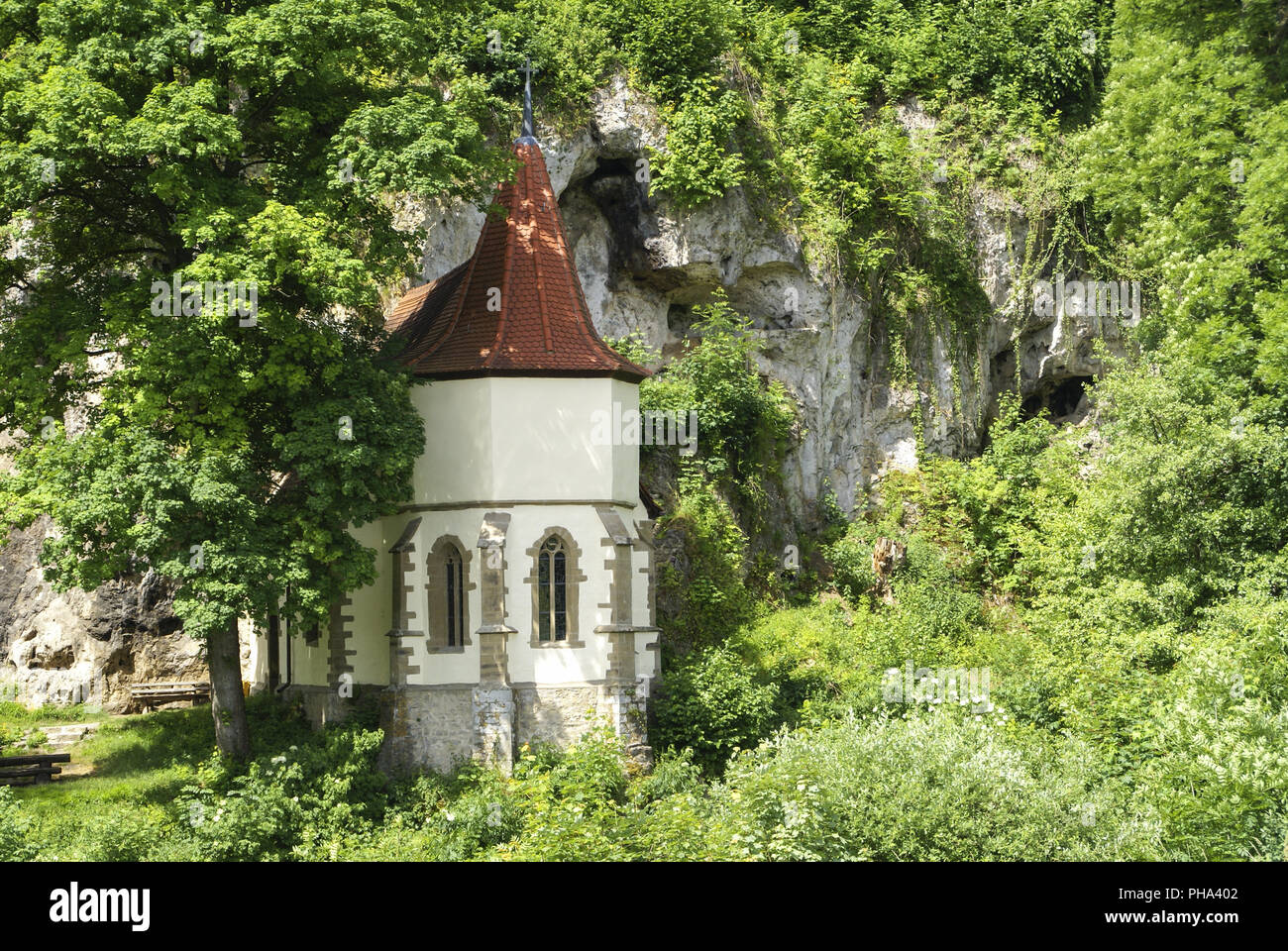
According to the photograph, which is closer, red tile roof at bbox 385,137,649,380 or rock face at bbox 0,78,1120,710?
red tile roof at bbox 385,137,649,380

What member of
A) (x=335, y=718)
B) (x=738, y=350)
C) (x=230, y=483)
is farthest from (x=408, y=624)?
(x=738, y=350)

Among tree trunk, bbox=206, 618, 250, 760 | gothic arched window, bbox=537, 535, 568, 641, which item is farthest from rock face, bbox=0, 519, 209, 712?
gothic arched window, bbox=537, 535, 568, 641

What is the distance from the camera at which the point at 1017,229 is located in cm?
3622

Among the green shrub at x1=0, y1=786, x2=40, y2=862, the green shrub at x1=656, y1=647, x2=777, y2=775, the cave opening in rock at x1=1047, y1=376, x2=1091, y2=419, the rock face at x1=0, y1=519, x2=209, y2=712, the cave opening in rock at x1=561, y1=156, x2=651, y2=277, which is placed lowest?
the green shrub at x1=0, y1=786, x2=40, y2=862

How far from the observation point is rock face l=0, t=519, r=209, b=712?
2770 centimetres

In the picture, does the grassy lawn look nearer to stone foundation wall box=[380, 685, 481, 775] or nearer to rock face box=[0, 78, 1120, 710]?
stone foundation wall box=[380, 685, 481, 775]

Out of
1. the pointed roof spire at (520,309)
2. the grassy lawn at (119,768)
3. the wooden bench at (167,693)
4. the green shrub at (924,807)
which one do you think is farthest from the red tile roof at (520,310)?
the wooden bench at (167,693)

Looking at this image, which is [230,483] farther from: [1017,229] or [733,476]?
[1017,229]

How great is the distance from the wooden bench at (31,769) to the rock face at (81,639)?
5738mm

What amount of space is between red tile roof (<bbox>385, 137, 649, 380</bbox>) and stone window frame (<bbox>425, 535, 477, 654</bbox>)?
3.05m

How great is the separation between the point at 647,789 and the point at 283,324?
9.43m

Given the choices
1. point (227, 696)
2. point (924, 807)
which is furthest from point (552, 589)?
point (924, 807)

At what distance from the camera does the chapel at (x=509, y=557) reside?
2289 cm

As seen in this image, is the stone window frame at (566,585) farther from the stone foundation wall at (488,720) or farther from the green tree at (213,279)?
the green tree at (213,279)
